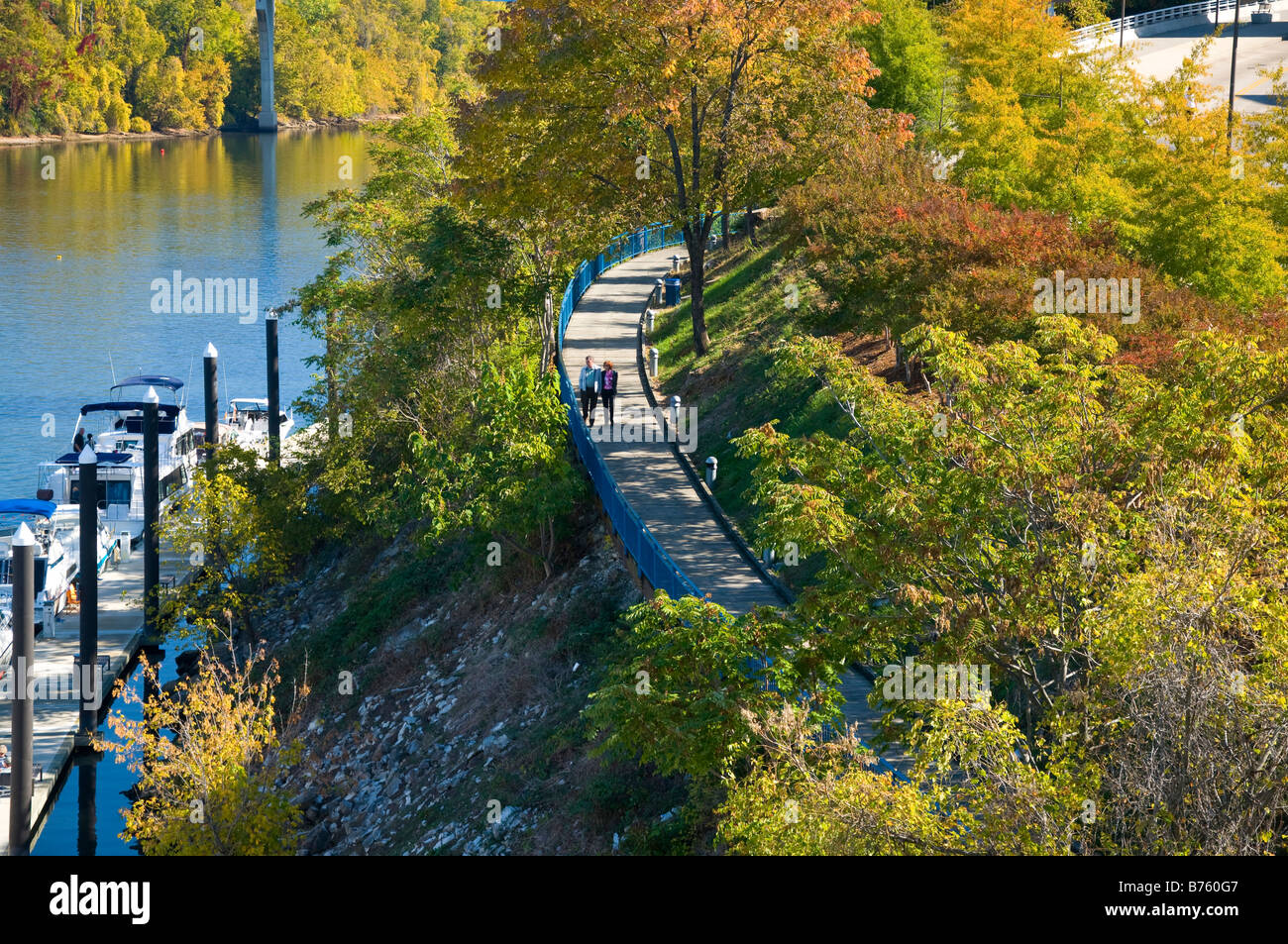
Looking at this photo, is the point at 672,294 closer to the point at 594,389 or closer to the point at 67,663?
the point at 594,389

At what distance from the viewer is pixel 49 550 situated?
40.1 meters

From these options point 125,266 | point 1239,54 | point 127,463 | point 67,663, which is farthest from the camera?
point 1239,54

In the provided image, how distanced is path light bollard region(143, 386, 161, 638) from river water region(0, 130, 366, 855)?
81.6 inches

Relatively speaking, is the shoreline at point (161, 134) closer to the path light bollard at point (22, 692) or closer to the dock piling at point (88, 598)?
the dock piling at point (88, 598)

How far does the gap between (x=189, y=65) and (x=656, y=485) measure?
5292 inches

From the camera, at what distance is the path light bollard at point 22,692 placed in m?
27.2

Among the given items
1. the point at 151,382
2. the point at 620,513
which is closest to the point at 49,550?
the point at 151,382

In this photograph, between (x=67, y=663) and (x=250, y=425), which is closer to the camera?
(x=67, y=663)

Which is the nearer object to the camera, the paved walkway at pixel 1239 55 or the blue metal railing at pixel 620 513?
the blue metal railing at pixel 620 513

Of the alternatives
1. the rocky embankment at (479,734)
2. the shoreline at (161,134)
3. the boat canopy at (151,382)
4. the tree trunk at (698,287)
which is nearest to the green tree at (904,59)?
the tree trunk at (698,287)

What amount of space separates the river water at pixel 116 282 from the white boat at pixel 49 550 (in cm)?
366

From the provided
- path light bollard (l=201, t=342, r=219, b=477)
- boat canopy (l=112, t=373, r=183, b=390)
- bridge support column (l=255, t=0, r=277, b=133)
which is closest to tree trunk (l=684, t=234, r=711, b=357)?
path light bollard (l=201, t=342, r=219, b=477)
